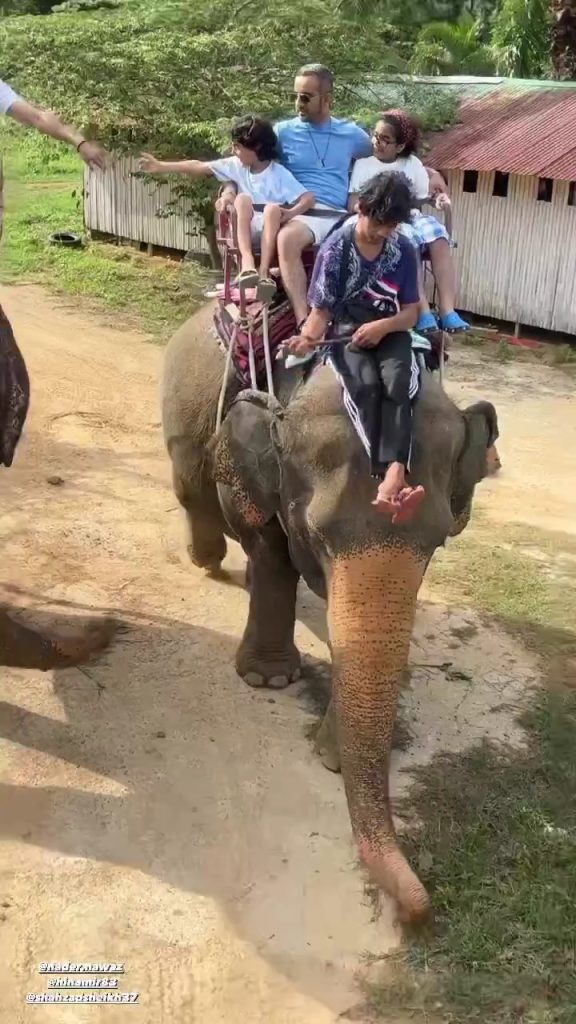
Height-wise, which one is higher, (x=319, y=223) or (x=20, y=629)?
(x=319, y=223)

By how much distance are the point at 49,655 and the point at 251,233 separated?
218 cm

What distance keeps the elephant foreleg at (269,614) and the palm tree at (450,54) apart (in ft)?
44.0

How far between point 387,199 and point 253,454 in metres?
1.04

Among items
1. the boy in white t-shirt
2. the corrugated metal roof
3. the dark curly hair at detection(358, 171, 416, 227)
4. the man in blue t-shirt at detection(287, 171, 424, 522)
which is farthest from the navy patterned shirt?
the corrugated metal roof

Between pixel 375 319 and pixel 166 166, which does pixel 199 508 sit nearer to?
pixel 166 166

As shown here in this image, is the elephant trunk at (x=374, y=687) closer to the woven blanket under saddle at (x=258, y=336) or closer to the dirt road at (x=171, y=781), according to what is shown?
the dirt road at (x=171, y=781)

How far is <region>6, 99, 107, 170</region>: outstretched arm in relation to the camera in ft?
12.3

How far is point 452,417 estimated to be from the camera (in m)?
3.78

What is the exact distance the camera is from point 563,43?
563 inches

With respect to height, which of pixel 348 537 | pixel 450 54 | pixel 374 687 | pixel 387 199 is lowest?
pixel 374 687

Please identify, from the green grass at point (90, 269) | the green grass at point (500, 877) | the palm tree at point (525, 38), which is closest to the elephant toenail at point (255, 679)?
the green grass at point (500, 877)

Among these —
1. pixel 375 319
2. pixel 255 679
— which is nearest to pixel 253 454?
pixel 375 319

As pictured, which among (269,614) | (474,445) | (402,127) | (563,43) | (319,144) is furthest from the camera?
(563,43)

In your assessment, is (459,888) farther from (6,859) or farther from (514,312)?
(514,312)
